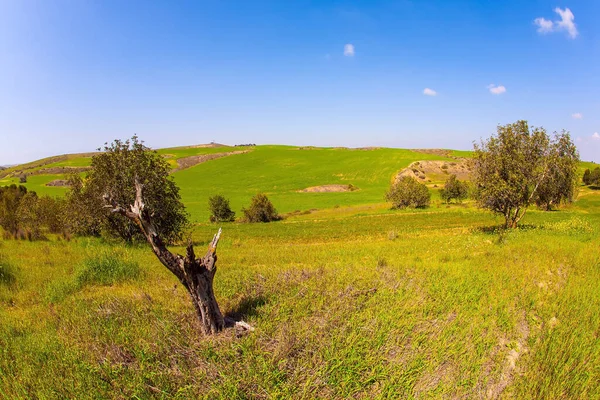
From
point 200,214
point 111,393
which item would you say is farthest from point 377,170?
point 111,393

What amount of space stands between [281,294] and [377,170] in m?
96.8

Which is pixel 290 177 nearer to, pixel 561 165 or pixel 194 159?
pixel 194 159

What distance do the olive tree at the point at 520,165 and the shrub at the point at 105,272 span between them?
65.1ft

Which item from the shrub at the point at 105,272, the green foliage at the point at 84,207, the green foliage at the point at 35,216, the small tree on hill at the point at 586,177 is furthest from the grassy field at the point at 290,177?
the shrub at the point at 105,272

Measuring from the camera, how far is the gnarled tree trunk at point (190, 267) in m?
4.92

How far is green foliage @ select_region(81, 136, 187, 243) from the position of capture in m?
17.4

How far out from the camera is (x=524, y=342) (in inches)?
219

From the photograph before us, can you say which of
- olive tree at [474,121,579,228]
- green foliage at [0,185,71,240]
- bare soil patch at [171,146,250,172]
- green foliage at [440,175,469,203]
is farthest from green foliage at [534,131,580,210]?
bare soil patch at [171,146,250,172]

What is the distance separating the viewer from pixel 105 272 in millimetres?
9086

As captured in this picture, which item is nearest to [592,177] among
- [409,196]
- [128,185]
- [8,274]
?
[409,196]

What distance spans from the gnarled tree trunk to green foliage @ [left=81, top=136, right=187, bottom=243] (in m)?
13.3

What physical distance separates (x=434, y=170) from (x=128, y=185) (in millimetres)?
85464

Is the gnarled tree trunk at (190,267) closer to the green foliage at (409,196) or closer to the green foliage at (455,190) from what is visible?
the green foliage at (409,196)

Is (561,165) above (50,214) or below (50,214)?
above
